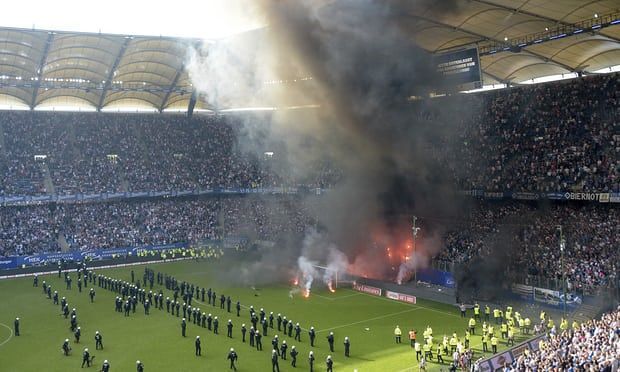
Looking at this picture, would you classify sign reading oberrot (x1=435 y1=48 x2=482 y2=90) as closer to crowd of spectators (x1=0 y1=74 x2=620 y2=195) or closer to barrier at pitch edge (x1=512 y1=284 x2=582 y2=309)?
crowd of spectators (x1=0 y1=74 x2=620 y2=195)

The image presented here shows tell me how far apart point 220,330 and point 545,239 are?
17.4 meters

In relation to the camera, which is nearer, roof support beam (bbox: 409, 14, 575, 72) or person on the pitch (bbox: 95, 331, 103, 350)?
person on the pitch (bbox: 95, 331, 103, 350)

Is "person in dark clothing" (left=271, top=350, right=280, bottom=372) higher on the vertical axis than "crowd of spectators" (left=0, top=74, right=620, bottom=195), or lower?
lower

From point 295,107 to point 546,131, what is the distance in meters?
15.6

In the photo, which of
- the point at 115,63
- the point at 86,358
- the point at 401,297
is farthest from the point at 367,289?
the point at 115,63

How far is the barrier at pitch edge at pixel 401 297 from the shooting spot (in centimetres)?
2748

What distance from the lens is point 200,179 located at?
48562 millimetres

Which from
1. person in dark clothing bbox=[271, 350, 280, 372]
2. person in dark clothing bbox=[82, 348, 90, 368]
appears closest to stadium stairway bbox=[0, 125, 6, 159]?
person in dark clothing bbox=[82, 348, 90, 368]

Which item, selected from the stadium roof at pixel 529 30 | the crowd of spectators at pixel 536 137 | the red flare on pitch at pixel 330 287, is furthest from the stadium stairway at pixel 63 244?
the stadium roof at pixel 529 30

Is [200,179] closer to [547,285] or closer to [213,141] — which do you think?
[213,141]

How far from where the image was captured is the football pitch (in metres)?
18.9

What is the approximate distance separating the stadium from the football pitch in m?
0.14

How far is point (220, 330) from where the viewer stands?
22938mm

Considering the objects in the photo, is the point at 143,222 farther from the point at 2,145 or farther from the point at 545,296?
the point at 545,296
